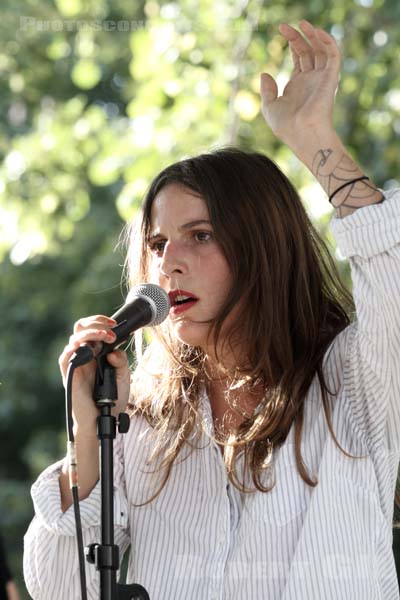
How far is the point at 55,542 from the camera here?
99.6 inches

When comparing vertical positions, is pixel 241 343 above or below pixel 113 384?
above

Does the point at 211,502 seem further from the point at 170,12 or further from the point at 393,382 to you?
the point at 170,12

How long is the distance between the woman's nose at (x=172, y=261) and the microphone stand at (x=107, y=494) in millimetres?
377

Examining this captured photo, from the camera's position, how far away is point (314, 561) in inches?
93.9

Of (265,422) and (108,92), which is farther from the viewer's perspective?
(108,92)

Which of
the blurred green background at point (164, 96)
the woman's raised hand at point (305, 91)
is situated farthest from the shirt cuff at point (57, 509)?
the blurred green background at point (164, 96)

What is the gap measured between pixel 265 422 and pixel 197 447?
192 millimetres

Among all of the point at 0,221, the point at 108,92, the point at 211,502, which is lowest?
the point at 211,502

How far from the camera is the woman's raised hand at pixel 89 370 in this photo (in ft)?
7.33

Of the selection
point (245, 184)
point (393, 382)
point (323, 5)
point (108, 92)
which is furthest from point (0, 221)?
point (108, 92)

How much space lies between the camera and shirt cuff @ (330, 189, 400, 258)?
235 centimetres

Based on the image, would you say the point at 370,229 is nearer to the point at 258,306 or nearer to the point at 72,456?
the point at 258,306

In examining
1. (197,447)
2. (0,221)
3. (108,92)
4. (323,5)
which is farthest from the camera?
(108,92)

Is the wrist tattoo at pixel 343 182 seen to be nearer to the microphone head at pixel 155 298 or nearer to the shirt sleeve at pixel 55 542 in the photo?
the microphone head at pixel 155 298
